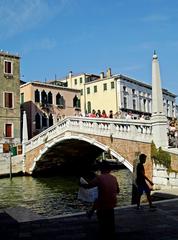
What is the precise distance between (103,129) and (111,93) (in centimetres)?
2509

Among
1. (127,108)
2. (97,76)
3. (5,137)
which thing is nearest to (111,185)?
(5,137)

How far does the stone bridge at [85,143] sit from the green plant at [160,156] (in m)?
0.39

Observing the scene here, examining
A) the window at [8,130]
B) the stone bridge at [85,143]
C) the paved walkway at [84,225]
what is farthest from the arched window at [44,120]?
the paved walkway at [84,225]

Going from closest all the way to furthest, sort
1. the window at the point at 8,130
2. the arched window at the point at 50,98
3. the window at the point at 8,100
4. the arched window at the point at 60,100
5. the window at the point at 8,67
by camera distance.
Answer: the window at the point at 8,130
the window at the point at 8,100
the window at the point at 8,67
the arched window at the point at 50,98
the arched window at the point at 60,100

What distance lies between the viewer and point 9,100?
3120cm

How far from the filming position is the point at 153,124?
1381cm

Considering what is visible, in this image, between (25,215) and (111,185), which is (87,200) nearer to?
(111,185)

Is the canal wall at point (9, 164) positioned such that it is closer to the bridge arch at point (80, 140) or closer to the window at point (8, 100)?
the bridge arch at point (80, 140)

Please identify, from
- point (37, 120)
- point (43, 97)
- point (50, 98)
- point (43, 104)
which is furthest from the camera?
point (50, 98)

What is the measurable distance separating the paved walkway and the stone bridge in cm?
351

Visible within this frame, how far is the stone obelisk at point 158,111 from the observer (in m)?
13.3

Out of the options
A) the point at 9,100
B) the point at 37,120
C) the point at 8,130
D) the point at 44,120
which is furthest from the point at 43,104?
the point at 8,130

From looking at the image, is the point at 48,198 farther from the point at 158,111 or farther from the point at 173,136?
the point at 158,111

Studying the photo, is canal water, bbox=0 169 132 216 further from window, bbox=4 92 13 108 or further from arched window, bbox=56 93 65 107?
arched window, bbox=56 93 65 107
